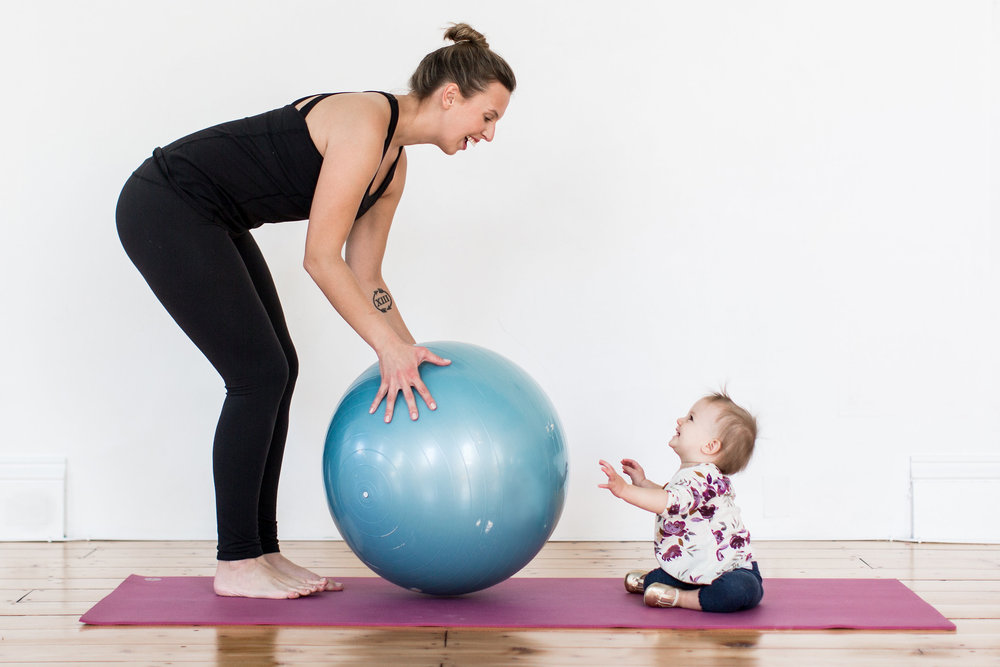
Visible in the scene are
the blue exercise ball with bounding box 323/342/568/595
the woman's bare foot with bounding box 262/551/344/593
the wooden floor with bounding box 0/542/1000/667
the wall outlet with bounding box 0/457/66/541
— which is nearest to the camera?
the wooden floor with bounding box 0/542/1000/667

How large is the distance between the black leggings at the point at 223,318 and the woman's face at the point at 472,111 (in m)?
0.58

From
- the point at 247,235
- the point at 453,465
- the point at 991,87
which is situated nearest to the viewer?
the point at 453,465

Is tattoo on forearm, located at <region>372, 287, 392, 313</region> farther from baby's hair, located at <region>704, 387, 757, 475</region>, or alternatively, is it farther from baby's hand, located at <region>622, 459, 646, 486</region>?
baby's hair, located at <region>704, 387, 757, 475</region>

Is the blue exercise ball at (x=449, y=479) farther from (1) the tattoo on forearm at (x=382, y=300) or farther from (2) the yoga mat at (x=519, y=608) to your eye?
(1) the tattoo on forearm at (x=382, y=300)

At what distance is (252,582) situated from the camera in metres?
2.19

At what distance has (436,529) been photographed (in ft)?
6.26

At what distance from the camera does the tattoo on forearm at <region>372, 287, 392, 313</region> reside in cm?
232

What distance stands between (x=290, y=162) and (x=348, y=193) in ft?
0.67

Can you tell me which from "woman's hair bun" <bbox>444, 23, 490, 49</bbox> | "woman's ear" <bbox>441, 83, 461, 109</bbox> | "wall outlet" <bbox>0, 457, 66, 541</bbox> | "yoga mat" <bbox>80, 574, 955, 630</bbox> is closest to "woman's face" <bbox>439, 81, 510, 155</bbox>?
"woman's ear" <bbox>441, 83, 461, 109</bbox>

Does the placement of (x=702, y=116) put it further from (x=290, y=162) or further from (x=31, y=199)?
(x=31, y=199)

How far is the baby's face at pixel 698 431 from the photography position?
2.23 metres

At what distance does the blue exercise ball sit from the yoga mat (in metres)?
0.10

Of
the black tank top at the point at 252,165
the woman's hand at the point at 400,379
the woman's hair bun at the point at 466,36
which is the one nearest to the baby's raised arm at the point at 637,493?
the woman's hand at the point at 400,379

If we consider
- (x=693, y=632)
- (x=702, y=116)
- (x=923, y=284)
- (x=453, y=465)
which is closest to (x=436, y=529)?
(x=453, y=465)
